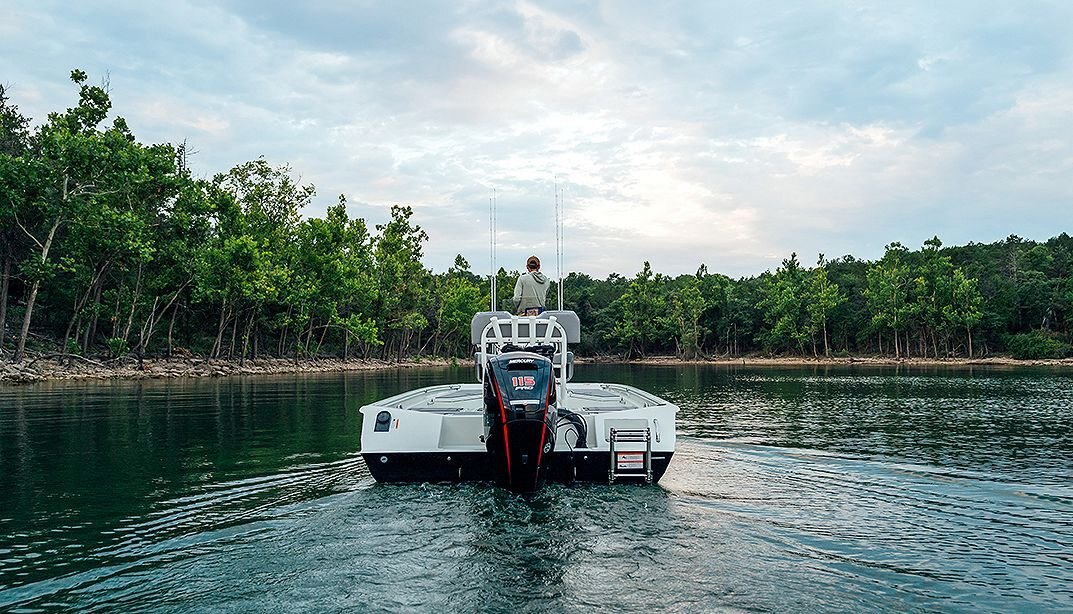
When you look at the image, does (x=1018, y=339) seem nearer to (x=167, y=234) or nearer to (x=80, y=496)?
(x=167, y=234)

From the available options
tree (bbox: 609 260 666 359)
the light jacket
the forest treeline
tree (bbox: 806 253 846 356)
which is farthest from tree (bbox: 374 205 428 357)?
the light jacket

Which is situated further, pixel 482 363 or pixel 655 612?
pixel 482 363

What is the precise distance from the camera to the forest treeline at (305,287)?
129ft

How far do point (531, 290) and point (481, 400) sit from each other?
3621 mm

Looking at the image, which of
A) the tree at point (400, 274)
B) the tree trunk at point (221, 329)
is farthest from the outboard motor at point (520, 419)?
the tree at point (400, 274)

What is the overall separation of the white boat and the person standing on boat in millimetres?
623

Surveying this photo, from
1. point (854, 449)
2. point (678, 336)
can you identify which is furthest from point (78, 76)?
point (678, 336)

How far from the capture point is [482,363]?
35.9ft

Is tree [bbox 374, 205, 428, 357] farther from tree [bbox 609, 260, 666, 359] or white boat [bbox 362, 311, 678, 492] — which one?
white boat [bbox 362, 311, 678, 492]

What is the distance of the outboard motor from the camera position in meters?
8.78

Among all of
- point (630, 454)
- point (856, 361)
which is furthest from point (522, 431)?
point (856, 361)

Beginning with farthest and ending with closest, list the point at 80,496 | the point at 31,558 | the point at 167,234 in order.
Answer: the point at 167,234 → the point at 80,496 → the point at 31,558

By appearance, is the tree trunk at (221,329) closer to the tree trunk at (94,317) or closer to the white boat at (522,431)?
the tree trunk at (94,317)

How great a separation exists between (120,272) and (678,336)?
244ft
